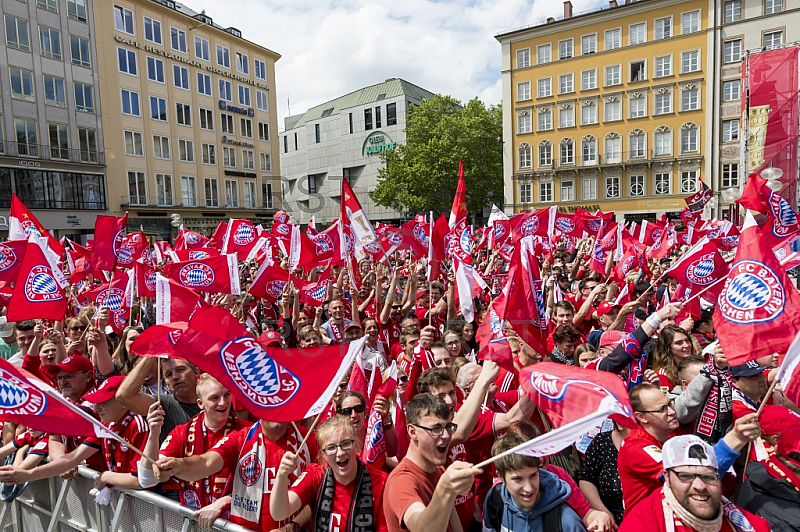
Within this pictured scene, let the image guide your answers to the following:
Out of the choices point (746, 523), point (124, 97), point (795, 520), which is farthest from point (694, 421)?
point (124, 97)

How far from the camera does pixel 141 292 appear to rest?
862cm

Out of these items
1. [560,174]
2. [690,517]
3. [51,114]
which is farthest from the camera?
[560,174]

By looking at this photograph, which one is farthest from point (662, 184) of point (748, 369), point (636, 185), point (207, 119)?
point (748, 369)

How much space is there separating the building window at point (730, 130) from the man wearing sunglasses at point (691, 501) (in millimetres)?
44954

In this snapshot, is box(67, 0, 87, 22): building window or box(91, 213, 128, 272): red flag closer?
box(91, 213, 128, 272): red flag

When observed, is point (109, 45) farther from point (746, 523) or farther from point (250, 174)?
point (746, 523)

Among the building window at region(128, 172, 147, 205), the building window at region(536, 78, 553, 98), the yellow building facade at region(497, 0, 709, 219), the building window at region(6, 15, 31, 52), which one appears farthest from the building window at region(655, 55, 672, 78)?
the building window at region(6, 15, 31, 52)

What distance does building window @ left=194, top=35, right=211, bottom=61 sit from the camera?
43781 mm

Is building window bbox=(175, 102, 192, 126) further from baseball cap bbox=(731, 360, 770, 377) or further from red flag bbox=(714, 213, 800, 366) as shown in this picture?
baseball cap bbox=(731, 360, 770, 377)

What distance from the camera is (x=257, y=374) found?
357cm

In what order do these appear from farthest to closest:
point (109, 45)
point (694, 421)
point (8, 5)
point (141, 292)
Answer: point (109, 45)
point (8, 5)
point (141, 292)
point (694, 421)

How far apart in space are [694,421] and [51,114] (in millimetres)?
40469

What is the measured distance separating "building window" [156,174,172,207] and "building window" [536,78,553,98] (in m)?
31.0

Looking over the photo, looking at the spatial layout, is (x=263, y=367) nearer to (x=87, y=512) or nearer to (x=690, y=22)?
(x=87, y=512)
